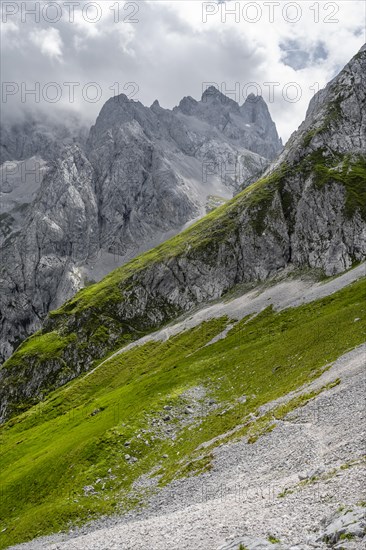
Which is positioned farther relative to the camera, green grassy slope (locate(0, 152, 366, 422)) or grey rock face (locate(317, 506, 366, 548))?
green grassy slope (locate(0, 152, 366, 422))

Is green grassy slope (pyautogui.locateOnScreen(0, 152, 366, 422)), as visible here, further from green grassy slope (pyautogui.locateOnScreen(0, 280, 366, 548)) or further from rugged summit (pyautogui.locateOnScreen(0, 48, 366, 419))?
green grassy slope (pyautogui.locateOnScreen(0, 280, 366, 548))

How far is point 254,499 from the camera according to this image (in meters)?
27.3

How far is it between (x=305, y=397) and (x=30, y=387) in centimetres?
11906

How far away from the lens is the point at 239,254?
163 meters

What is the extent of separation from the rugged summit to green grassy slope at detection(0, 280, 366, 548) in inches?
1756

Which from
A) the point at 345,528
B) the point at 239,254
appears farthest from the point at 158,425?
the point at 239,254

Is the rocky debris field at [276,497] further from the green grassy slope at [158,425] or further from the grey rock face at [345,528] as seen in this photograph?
the green grassy slope at [158,425]

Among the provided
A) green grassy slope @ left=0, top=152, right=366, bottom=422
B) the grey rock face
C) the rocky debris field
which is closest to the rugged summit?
green grassy slope @ left=0, top=152, right=366, bottom=422

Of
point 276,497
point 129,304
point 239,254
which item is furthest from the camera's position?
point 129,304

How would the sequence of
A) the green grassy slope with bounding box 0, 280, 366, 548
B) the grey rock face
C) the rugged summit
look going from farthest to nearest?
the rugged summit, the green grassy slope with bounding box 0, 280, 366, 548, the grey rock face

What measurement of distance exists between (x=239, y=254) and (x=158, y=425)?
113322 mm

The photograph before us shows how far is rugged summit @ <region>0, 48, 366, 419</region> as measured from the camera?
143 metres

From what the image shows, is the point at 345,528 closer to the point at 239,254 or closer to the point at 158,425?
the point at 158,425

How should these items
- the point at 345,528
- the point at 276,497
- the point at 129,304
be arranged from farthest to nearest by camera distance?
the point at 129,304 → the point at 276,497 → the point at 345,528
